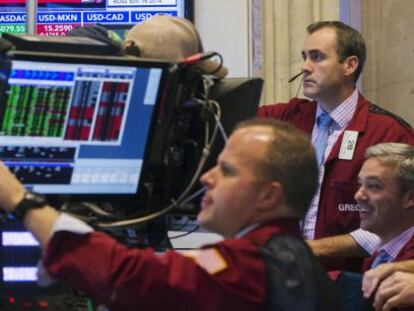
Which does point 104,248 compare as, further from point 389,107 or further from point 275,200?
point 389,107

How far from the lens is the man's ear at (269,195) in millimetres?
1788

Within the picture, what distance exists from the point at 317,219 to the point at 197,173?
3.29 ft

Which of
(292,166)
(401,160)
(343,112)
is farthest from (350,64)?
(292,166)

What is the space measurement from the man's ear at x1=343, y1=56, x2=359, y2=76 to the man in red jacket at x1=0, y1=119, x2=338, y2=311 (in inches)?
61.8

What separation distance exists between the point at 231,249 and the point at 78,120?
0.58 m

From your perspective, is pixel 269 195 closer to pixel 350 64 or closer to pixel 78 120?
pixel 78 120

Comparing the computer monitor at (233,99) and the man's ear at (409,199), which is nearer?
the computer monitor at (233,99)

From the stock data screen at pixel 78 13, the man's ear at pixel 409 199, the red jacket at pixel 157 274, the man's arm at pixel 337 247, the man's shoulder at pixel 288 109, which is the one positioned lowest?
the man's arm at pixel 337 247

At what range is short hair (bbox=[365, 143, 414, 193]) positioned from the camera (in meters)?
2.80

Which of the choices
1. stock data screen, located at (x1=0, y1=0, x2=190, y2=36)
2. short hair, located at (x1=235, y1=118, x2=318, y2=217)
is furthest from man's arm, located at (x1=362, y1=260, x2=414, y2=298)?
stock data screen, located at (x1=0, y1=0, x2=190, y2=36)

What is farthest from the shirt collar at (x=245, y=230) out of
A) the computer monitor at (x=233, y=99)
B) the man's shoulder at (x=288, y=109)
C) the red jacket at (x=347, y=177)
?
the man's shoulder at (x=288, y=109)

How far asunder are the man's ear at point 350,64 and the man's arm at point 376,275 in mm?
1089

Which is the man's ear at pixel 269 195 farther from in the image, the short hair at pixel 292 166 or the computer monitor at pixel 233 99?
the computer monitor at pixel 233 99

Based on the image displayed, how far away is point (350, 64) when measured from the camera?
3.41 meters
